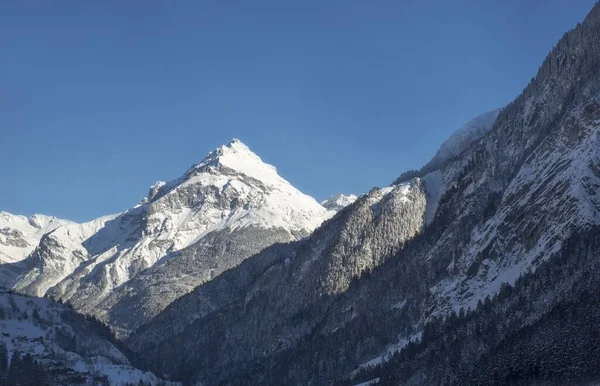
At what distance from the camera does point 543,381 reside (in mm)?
199875

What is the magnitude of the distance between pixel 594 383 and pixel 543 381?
611 inches

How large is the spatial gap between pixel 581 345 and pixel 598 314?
7.91 m

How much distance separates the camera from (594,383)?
186 meters

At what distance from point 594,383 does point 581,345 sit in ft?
39.8

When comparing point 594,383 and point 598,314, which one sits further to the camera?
point 598,314

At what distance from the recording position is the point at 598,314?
199000 mm

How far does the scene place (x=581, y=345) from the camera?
645 ft

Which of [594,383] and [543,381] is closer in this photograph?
[594,383]

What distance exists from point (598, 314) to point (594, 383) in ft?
60.2

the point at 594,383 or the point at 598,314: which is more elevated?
the point at 598,314

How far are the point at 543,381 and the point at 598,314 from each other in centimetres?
1839
